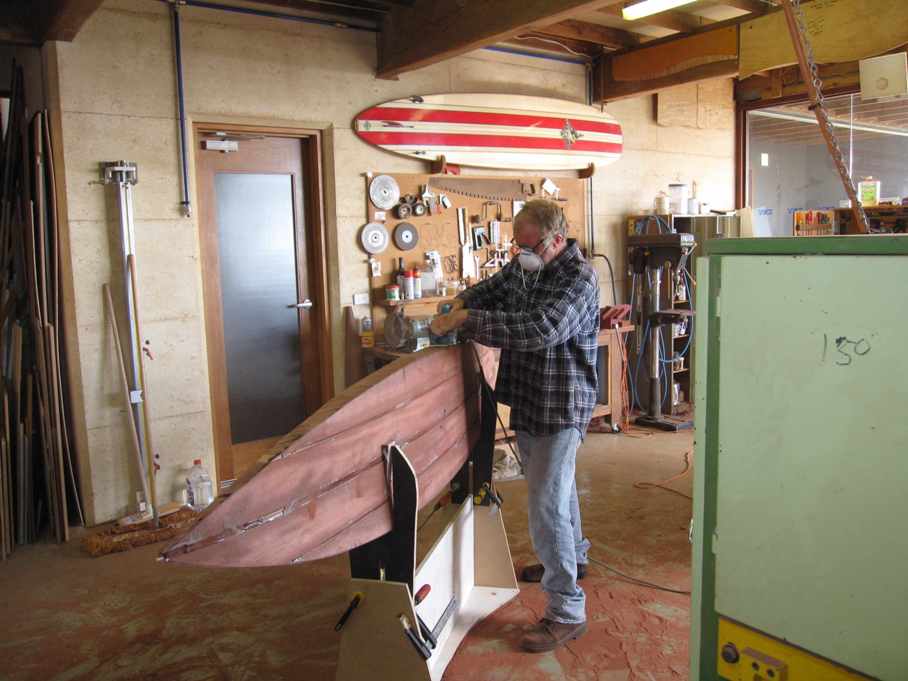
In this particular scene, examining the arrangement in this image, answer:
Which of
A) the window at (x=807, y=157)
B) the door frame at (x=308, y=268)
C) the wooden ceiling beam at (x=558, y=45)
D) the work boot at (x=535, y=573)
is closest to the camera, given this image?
the work boot at (x=535, y=573)

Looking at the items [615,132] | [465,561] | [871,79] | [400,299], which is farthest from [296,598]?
[615,132]

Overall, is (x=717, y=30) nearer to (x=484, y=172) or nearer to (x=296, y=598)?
(x=484, y=172)

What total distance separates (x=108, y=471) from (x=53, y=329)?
80 cm

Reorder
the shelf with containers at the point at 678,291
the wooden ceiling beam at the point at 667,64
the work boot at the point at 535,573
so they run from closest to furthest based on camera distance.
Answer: the work boot at the point at 535,573, the wooden ceiling beam at the point at 667,64, the shelf with containers at the point at 678,291

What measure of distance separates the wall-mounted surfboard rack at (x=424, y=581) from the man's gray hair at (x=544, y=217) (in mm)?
662

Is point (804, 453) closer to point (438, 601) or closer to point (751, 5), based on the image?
point (438, 601)

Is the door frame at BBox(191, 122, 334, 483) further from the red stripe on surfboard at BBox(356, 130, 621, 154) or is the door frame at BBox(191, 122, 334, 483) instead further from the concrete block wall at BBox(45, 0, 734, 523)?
the red stripe on surfboard at BBox(356, 130, 621, 154)

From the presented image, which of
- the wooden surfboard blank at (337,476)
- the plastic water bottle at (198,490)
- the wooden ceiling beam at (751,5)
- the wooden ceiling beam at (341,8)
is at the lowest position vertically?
the plastic water bottle at (198,490)

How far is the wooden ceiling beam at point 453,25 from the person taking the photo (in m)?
3.37

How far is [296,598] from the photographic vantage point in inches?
120

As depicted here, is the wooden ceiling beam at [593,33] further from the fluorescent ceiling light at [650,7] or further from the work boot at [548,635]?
the work boot at [548,635]

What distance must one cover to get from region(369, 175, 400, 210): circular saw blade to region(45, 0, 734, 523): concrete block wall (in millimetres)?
95

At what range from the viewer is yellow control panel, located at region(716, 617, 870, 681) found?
119 centimetres

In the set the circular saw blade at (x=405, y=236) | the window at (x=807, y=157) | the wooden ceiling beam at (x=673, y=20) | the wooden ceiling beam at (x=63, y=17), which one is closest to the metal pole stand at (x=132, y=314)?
the wooden ceiling beam at (x=63, y=17)
